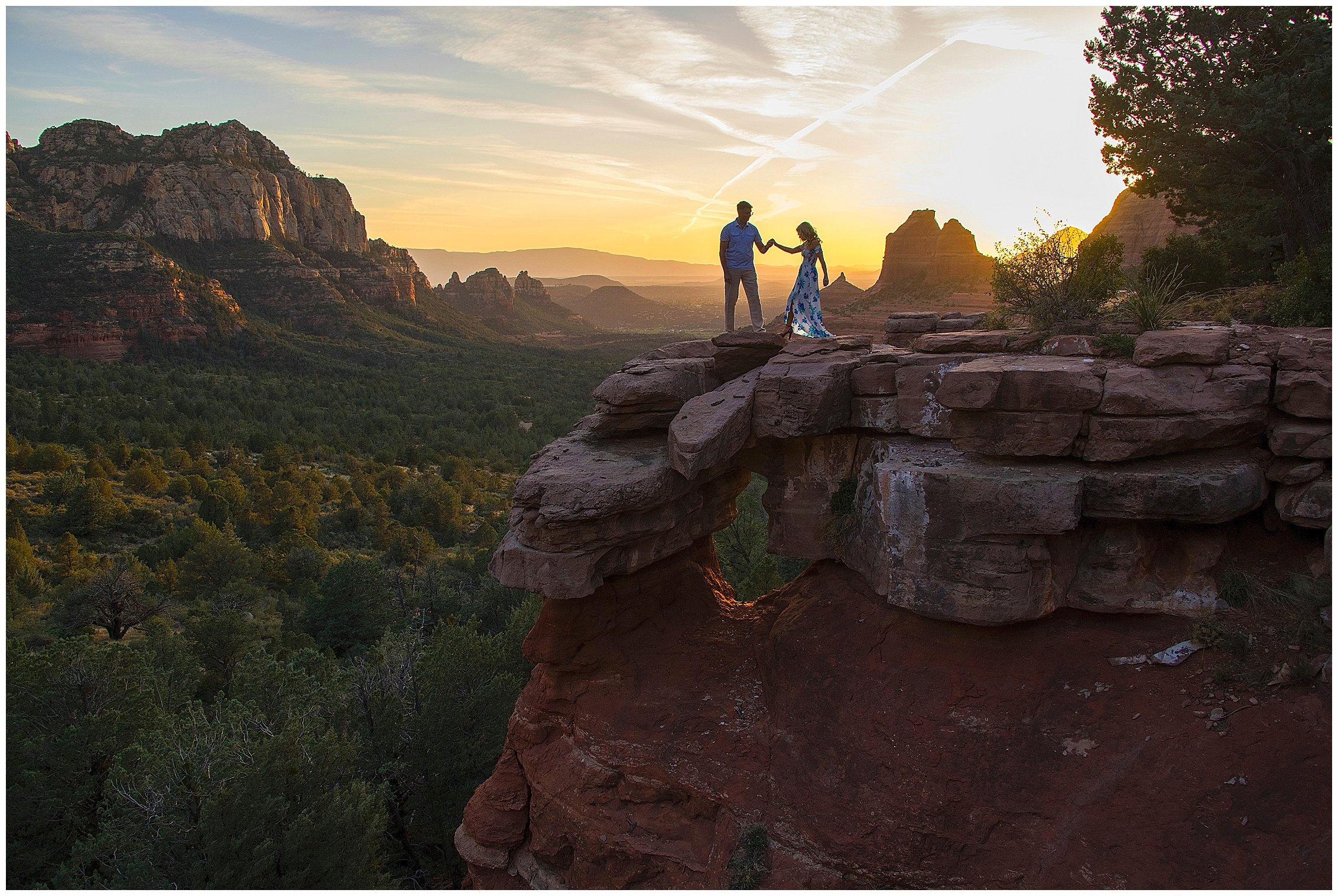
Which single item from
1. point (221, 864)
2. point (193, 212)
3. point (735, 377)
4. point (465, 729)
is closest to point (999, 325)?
point (735, 377)

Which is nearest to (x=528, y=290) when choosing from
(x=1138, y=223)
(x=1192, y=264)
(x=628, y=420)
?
(x=1138, y=223)

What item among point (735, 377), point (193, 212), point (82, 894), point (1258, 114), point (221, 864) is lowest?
point (221, 864)

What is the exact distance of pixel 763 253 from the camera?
1334 centimetres

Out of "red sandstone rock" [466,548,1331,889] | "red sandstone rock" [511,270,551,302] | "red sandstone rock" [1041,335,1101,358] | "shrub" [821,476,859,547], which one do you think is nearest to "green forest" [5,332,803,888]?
"red sandstone rock" [466,548,1331,889]

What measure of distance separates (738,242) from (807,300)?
1.68 metres

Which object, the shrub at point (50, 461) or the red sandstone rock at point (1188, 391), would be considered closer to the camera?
the red sandstone rock at point (1188, 391)

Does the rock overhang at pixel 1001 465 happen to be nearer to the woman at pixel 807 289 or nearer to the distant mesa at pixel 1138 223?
the woman at pixel 807 289

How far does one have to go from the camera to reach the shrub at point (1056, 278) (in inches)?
460

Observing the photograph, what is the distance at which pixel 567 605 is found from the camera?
1125 cm

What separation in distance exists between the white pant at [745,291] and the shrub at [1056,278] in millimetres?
4157

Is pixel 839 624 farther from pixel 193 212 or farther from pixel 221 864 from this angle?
pixel 193 212

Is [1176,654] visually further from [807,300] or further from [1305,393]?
[807,300]

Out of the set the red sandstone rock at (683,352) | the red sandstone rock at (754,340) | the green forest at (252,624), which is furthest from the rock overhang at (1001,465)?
the green forest at (252,624)

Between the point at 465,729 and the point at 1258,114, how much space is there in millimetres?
20113
